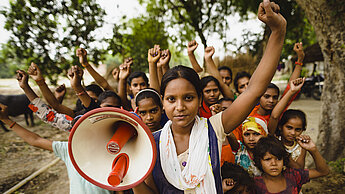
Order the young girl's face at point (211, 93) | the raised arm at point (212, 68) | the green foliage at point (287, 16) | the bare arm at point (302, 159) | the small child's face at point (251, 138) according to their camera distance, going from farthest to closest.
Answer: the green foliage at point (287, 16) → the young girl's face at point (211, 93) → the raised arm at point (212, 68) → the small child's face at point (251, 138) → the bare arm at point (302, 159)

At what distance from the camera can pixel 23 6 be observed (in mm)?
3420

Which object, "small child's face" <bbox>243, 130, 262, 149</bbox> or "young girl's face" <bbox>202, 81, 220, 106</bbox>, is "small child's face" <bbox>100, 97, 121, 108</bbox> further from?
"small child's face" <bbox>243, 130, 262, 149</bbox>

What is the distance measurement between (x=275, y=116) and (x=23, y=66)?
15.3 ft

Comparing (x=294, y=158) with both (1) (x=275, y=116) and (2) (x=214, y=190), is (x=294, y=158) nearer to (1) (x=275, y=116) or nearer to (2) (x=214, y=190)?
(1) (x=275, y=116)

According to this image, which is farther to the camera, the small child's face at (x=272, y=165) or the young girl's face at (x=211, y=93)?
the young girl's face at (x=211, y=93)

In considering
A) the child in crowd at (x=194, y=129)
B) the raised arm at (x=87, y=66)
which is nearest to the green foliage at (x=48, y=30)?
the raised arm at (x=87, y=66)

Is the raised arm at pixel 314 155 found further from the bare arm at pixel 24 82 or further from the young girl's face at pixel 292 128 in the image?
the bare arm at pixel 24 82

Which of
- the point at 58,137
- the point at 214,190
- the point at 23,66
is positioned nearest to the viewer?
the point at 214,190

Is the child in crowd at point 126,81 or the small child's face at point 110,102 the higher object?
the child in crowd at point 126,81

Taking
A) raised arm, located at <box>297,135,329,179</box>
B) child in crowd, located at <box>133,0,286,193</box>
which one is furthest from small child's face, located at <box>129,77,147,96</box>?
raised arm, located at <box>297,135,329,179</box>

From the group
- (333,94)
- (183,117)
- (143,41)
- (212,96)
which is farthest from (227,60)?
(183,117)

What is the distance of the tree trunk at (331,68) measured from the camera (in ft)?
8.46

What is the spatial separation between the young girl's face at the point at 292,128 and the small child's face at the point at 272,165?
0.44 meters

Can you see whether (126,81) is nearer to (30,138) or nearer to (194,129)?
(30,138)
